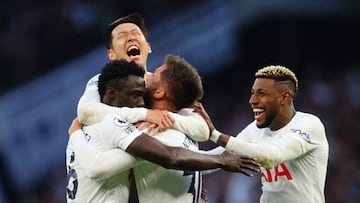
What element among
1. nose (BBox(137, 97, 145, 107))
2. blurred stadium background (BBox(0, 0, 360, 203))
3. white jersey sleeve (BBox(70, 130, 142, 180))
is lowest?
white jersey sleeve (BBox(70, 130, 142, 180))

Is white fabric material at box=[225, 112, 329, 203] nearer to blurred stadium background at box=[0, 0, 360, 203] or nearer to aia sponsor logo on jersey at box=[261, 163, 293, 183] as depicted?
aia sponsor logo on jersey at box=[261, 163, 293, 183]

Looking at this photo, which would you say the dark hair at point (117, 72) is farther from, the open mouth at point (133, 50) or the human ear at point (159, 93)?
the open mouth at point (133, 50)

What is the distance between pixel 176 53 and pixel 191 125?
727 centimetres

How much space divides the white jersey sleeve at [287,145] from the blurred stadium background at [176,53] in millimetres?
5931

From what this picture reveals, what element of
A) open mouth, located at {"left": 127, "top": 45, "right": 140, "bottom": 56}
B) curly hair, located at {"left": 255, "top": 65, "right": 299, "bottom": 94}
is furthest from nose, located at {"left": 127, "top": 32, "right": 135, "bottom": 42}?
curly hair, located at {"left": 255, "top": 65, "right": 299, "bottom": 94}

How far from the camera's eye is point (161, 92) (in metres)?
5.27

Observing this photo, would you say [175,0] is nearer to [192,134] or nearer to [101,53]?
[101,53]

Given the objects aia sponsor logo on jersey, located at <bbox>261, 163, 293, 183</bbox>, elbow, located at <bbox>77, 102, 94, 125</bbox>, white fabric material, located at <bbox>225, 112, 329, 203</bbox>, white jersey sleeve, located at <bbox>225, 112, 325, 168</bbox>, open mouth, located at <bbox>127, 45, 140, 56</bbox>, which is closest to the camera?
elbow, located at <bbox>77, 102, 94, 125</bbox>

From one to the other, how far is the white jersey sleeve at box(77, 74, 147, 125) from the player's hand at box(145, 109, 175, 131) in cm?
4

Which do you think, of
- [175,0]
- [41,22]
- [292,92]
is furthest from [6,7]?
[292,92]

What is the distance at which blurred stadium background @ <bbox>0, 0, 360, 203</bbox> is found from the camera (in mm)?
12422

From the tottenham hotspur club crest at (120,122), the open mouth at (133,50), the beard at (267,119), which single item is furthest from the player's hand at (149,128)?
the open mouth at (133,50)

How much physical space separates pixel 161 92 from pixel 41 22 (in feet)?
26.9

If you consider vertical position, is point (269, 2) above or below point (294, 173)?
above
